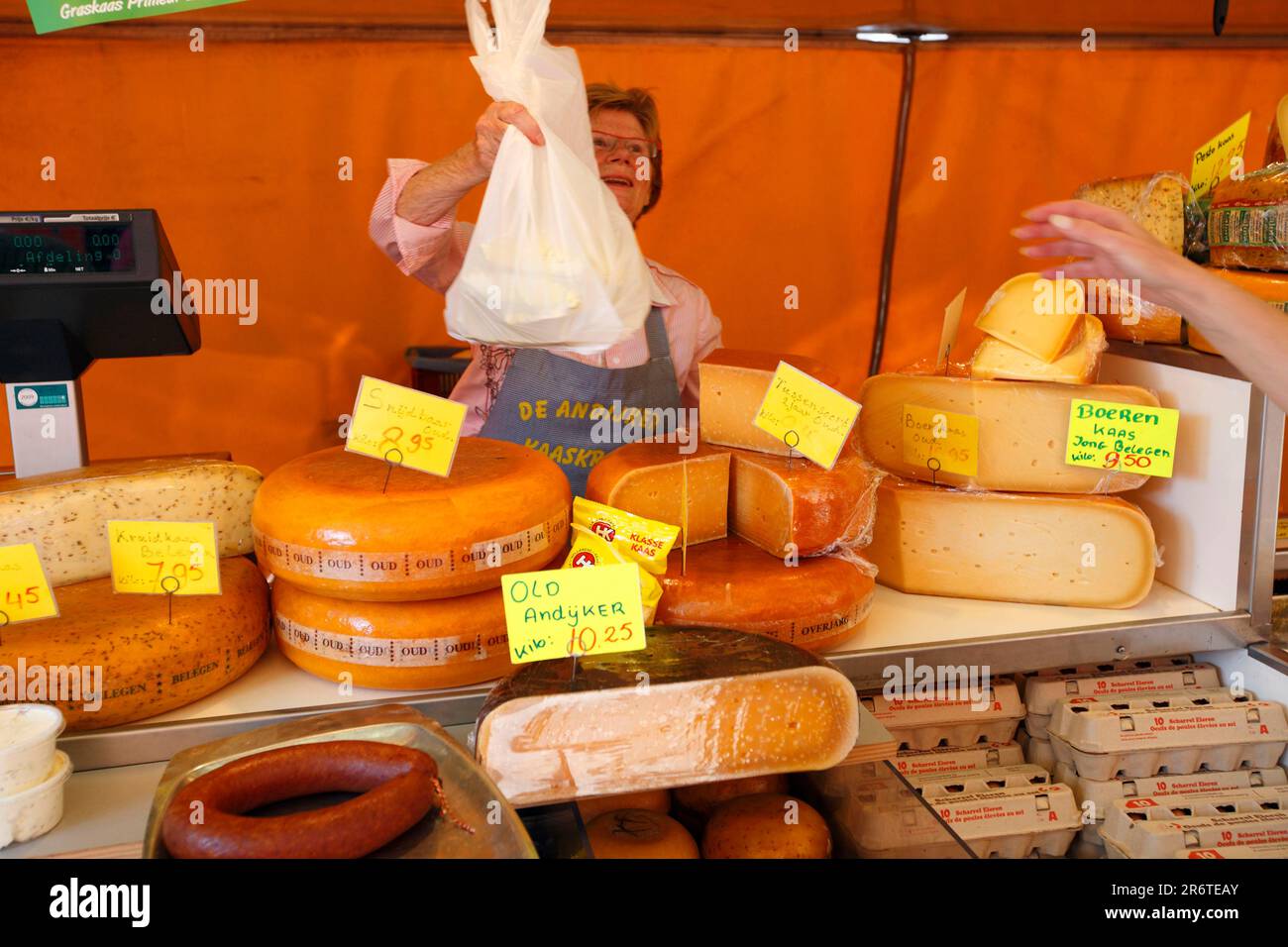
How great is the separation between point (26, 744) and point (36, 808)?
0.08 m

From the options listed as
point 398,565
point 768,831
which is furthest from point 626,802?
point 398,565

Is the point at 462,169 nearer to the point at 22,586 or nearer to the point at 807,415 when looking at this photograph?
the point at 807,415

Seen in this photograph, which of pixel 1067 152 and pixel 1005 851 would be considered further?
pixel 1067 152

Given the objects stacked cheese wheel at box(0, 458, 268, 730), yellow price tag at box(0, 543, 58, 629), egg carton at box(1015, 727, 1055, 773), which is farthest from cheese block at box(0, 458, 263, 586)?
egg carton at box(1015, 727, 1055, 773)

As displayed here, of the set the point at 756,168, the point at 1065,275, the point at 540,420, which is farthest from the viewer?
the point at 756,168

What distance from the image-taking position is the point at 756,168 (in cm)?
368

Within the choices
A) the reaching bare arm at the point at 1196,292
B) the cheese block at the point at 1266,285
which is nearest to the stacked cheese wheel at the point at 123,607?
the reaching bare arm at the point at 1196,292

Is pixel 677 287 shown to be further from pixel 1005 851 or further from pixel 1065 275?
pixel 1005 851

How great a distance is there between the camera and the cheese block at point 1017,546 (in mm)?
1837

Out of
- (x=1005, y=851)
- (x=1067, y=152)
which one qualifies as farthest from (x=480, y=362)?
(x=1067, y=152)

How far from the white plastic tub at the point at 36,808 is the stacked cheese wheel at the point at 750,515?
2.74 ft
